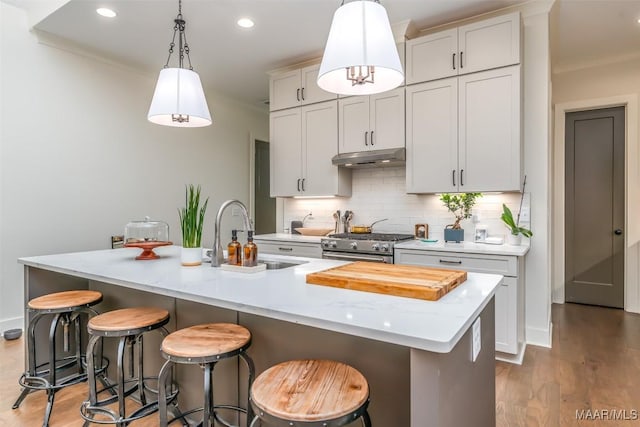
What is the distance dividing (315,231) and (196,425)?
2540 mm

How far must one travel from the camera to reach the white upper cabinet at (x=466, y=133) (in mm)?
3033

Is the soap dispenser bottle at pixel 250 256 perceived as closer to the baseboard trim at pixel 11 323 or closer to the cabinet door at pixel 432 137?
the cabinet door at pixel 432 137

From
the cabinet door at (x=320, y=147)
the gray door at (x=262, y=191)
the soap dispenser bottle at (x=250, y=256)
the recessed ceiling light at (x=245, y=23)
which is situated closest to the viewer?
the soap dispenser bottle at (x=250, y=256)

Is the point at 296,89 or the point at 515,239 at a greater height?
the point at 296,89

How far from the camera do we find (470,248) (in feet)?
9.78

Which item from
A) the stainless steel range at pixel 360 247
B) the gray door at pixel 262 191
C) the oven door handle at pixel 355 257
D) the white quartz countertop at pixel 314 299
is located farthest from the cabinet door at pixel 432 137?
the gray door at pixel 262 191

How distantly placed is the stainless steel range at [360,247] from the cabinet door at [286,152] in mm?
980

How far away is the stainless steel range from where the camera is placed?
3246mm

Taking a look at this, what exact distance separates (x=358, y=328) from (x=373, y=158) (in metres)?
2.66

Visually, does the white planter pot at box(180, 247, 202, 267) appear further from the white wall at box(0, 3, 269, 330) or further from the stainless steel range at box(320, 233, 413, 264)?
the white wall at box(0, 3, 269, 330)

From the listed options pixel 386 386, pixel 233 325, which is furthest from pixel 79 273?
pixel 386 386

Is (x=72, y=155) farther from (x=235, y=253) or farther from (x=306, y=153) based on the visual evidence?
(x=235, y=253)

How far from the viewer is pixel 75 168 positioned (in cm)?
385

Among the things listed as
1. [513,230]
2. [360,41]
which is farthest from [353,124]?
[360,41]
